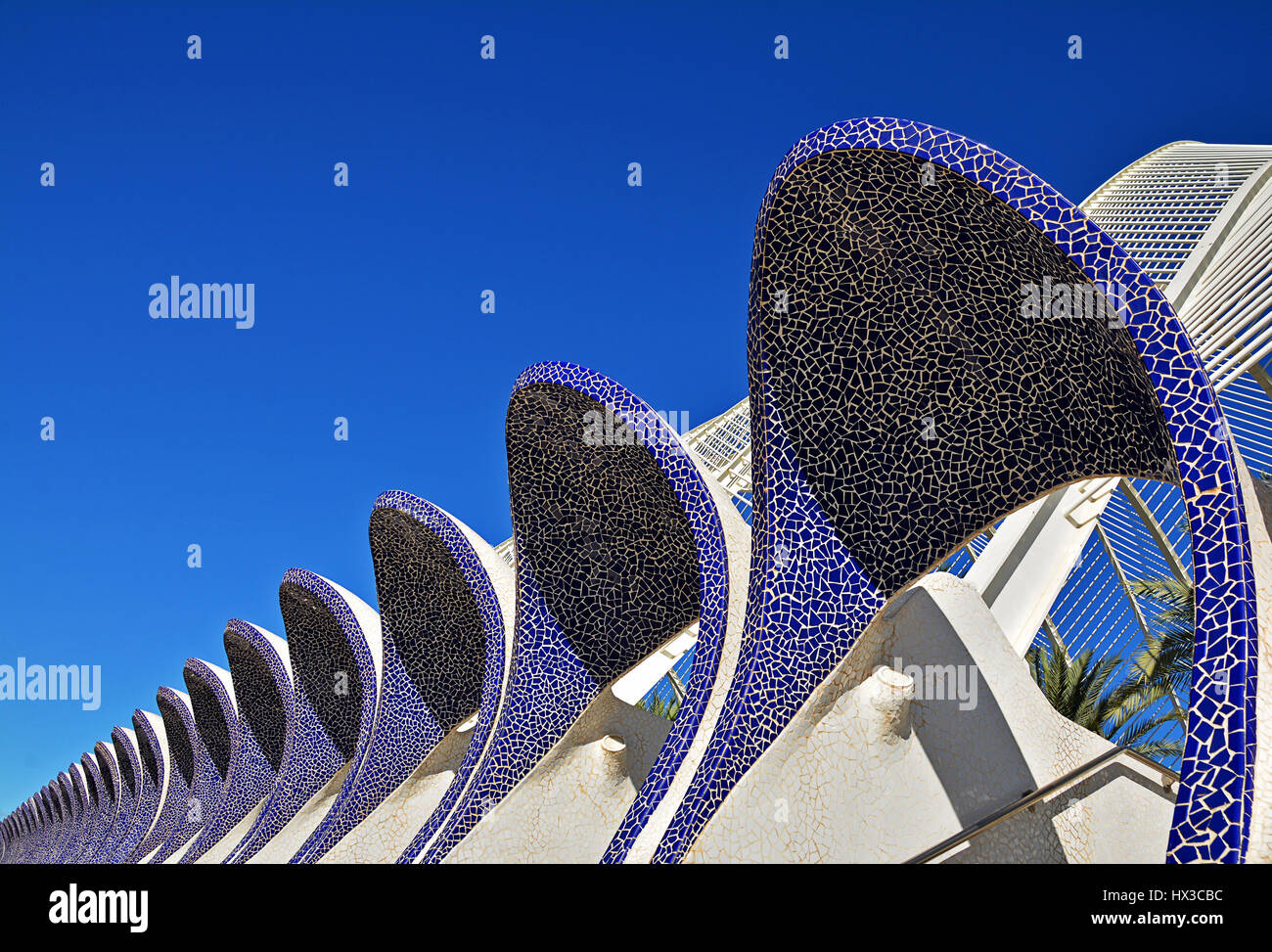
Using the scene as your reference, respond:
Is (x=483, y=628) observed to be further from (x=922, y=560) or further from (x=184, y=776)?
(x=184, y=776)

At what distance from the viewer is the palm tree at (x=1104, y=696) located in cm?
1425

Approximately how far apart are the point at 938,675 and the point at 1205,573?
10.4 ft

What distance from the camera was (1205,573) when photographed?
4.40 m

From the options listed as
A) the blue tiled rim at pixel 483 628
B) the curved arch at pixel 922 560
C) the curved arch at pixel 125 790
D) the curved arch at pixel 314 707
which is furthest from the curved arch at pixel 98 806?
the curved arch at pixel 922 560

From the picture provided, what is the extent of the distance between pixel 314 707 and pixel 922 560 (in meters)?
12.0

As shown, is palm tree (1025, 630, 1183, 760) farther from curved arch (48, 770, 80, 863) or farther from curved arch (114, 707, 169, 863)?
curved arch (48, 770, 80, 863)

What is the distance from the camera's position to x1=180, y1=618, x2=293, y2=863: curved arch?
18609mm

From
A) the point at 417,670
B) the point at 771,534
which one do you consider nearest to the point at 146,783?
the point at 417,670

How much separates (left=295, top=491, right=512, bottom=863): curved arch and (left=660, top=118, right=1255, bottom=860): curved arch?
4905 millimetres

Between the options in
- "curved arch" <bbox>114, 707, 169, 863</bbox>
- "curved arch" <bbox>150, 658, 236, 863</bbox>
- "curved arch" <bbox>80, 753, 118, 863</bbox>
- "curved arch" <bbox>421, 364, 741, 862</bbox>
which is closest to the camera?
"curved arch" <bbox>421, 364, 741, 862</bbox>

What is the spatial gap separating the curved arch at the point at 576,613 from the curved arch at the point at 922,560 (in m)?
1.40

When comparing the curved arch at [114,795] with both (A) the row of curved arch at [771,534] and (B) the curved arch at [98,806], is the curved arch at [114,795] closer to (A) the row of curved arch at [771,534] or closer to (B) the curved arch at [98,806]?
(B) the curved arch at [98,806]

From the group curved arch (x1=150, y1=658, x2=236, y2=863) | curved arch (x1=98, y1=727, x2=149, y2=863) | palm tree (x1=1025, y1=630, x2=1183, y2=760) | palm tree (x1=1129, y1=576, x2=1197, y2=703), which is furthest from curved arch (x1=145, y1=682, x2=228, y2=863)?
palm tree (x1=1129, y1=576, x2=1197, y2=703)
